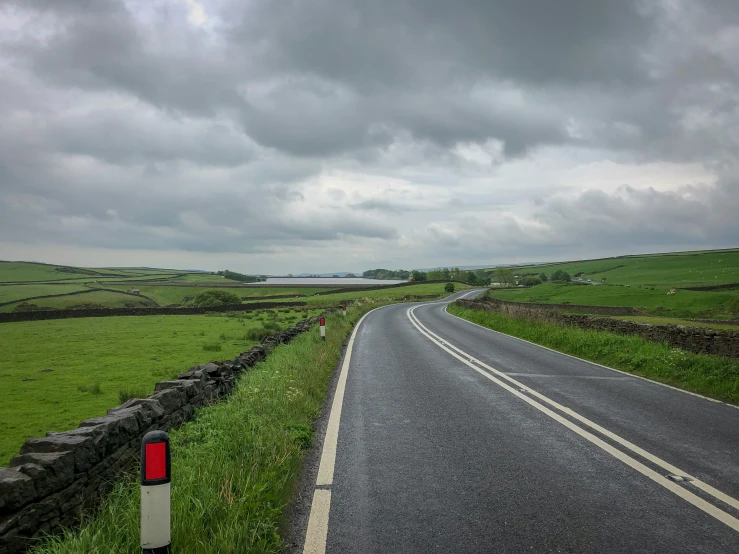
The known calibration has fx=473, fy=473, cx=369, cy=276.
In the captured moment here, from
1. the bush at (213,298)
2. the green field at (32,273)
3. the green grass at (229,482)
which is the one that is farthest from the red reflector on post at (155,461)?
the green field at (32,273)

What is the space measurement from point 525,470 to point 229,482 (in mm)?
3198

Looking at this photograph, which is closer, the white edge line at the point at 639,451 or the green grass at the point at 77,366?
the white edge line at the point at 639,451

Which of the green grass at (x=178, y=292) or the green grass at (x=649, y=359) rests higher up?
the green grass at (x=649, y=359)

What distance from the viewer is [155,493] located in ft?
10.5

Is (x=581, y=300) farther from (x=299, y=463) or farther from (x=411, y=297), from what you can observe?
(x=299, y=463)

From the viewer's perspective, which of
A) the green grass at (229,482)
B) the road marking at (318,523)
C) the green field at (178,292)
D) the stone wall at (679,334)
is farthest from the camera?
the green field at (178,292)

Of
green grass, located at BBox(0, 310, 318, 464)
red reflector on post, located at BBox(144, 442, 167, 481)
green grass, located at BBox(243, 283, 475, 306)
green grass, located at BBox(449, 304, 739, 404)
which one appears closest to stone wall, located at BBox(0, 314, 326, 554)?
red reflector on post, located at BBox(144, 442, 167, 481)

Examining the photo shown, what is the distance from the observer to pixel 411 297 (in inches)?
3054

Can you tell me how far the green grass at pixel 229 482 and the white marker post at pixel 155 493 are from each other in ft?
1.27

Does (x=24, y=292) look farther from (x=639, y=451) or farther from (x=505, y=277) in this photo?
(x=505, y=277)

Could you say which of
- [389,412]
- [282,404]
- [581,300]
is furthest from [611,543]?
[581,300]

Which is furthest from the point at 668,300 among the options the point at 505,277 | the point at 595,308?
the point at 505,277

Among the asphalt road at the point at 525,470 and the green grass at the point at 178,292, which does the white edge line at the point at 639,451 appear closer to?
the asphalt road at the point at 525,470

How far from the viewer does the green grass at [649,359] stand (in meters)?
10.3
